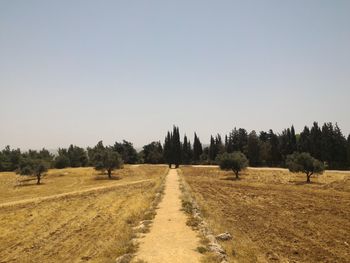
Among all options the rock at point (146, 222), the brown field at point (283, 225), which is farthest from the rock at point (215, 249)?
the rock at point (146, 222)

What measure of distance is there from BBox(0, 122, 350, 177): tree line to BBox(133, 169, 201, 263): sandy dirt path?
6737 cm

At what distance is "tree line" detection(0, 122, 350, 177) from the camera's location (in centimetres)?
10515

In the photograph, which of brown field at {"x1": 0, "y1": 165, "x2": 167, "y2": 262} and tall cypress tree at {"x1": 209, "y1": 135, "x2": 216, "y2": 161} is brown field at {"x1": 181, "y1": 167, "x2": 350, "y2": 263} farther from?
tall cypress tree at {"x1": 209, "y1": 135, "x2": 216, "y2": 161}

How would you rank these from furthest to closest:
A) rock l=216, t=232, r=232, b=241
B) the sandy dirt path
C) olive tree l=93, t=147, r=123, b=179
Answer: olive tree l=93, t=147, r=123, b=179 → rock l=216, t=232, r=232, b=241 → the sandy dirt path

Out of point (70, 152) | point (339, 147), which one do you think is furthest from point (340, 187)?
point (70, 152)

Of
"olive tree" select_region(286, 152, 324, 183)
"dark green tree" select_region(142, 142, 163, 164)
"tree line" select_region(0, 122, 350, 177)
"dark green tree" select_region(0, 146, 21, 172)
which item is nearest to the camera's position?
"olive tree" select_region(286, 152, 324, 183)

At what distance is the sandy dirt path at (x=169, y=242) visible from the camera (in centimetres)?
1567

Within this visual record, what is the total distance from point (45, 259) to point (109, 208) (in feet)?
51.9

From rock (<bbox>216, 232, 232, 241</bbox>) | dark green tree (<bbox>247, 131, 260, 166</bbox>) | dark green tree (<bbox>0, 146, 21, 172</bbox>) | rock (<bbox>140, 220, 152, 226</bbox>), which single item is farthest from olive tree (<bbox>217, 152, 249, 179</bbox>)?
dark green tree (<bbox>0, 146, 21, 172</bbox>)

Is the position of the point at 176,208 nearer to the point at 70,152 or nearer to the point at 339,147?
the point at 339,147

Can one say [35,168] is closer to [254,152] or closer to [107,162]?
[107,162]

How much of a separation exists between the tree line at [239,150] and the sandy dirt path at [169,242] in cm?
6737

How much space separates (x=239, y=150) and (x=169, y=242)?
11468cm

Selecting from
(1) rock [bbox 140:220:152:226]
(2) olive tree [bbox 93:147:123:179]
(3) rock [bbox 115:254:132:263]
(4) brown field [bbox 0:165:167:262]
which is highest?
(2) olive tree [bbox 93:147:123:179]
